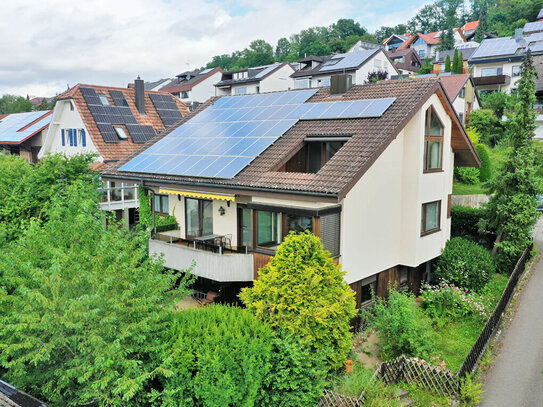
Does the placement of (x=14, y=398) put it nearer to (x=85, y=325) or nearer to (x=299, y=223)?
(x=85, y=325)

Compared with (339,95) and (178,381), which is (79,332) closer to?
(178,381)

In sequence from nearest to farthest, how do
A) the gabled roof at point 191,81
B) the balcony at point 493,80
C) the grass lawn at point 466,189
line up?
the grass lawn at point 466,189 → the balcony at point 493,80 → the gabled roof at point 191,81

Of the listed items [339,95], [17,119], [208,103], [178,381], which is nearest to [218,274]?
[178,381]

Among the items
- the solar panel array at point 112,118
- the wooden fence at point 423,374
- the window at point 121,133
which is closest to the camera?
the wooden fence at point 423,374

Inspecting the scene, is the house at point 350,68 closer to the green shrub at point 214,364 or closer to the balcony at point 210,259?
the balcony at point 210,259

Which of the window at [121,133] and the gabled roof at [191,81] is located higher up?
the gabled roof at [191,81]

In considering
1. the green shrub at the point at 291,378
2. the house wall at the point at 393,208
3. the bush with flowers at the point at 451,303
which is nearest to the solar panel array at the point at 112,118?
the house wall at the point at 393,208
